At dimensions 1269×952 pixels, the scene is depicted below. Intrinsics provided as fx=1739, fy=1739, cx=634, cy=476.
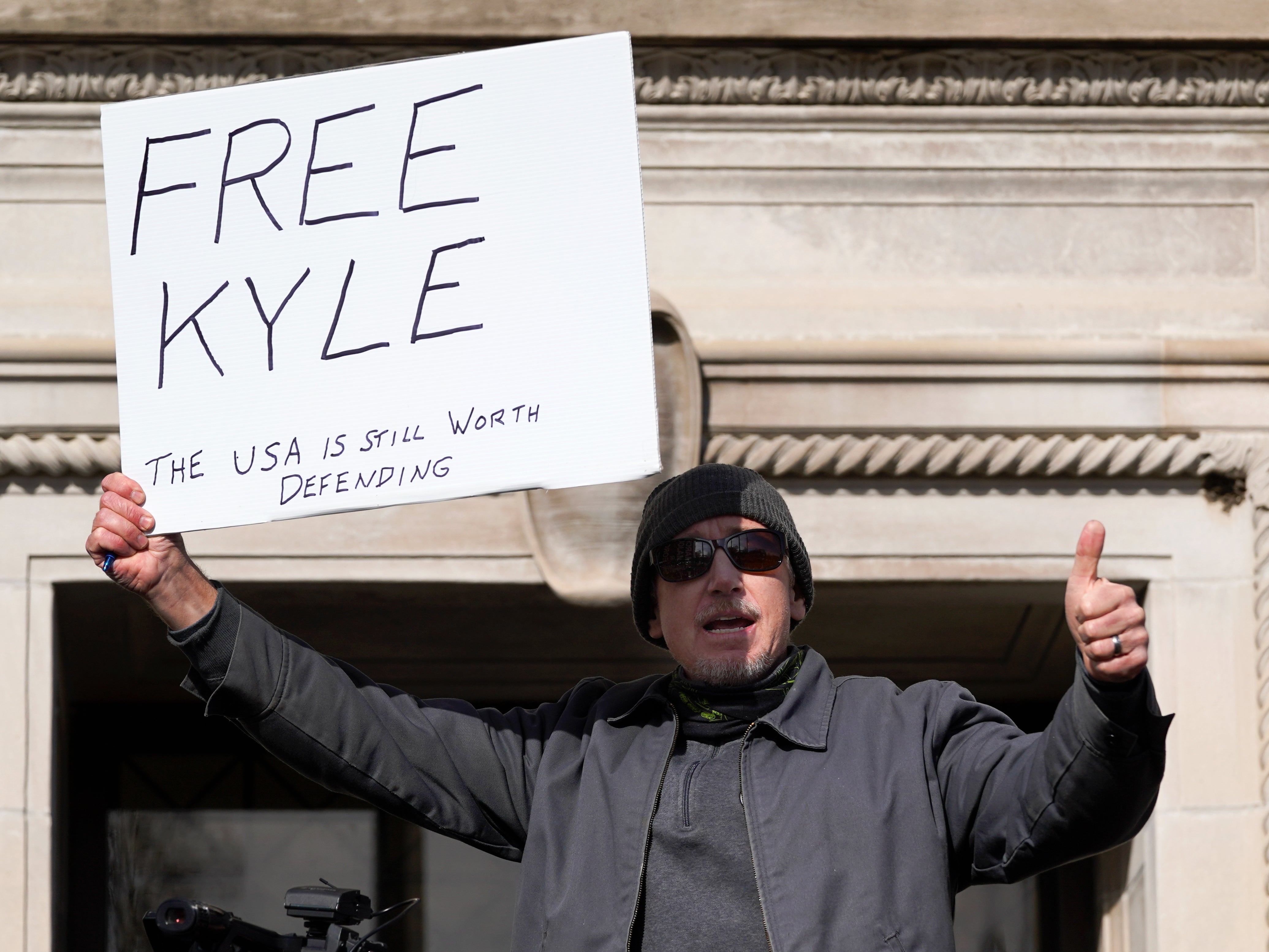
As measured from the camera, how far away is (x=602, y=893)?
222 cm

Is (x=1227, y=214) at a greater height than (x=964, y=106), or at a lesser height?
lesser

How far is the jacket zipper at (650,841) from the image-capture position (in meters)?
2.17

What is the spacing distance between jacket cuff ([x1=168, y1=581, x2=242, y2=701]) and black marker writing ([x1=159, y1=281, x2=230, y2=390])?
1.41ft

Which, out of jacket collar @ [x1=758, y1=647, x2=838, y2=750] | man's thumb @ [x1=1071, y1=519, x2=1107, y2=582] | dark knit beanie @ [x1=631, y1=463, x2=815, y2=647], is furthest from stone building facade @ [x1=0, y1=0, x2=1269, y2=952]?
man's thumb @ [x1=1071, y1=519, x2=1107, y2=582]

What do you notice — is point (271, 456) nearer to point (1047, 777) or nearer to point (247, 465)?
point (247, 465)

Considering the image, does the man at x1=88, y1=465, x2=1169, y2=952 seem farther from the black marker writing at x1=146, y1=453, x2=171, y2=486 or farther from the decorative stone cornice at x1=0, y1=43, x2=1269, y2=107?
the decorative stone cornice at x1=0, y1=43, x2=1269, y2=107

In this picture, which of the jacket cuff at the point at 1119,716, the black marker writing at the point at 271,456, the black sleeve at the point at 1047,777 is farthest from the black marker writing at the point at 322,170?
the jacket cuff at the point at 1119,716

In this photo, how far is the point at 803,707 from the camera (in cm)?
233

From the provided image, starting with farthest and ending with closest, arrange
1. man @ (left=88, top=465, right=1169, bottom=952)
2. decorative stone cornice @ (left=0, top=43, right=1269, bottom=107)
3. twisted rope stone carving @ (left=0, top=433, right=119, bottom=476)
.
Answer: decorative stone cornice @ (left=0, top=43, right=1269, bottom=107) < twisted rope stone carving @ (left=0, top=433, right=119, bottom=476) < man @ (left=88, top=465, right=1169, bottom=952)

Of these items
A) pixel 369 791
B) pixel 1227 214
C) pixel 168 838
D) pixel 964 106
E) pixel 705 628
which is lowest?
pixel 168 838

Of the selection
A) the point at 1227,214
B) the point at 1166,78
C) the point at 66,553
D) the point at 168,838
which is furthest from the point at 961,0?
the point at 168,838

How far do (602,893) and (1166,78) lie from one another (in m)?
3.35

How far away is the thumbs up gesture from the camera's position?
1937 mm

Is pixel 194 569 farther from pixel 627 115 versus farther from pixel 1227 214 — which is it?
pixel 1227 214
